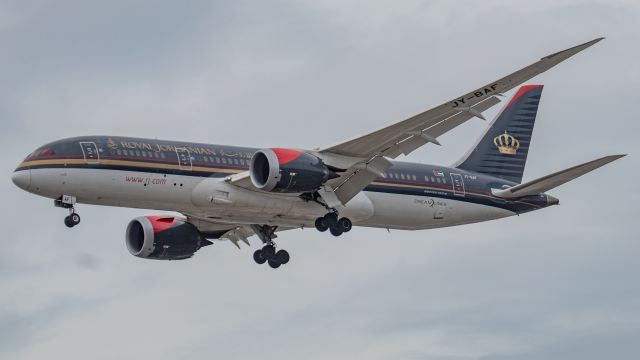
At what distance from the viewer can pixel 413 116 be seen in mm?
47562

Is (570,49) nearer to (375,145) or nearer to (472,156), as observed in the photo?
(375,145)

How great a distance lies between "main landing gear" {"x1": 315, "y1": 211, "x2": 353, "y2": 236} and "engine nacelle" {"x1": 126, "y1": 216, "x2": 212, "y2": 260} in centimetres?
708

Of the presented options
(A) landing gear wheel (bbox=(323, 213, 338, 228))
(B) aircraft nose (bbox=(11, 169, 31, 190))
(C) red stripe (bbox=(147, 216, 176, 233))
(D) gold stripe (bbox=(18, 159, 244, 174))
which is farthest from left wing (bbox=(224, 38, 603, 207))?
(B) aircraft nose (bbox=(11, 169, 31, 190))

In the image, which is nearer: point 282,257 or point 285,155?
point 285,155

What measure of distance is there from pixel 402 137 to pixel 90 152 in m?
11.6

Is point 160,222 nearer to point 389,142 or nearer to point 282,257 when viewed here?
point 282,257

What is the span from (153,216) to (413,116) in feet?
48.9

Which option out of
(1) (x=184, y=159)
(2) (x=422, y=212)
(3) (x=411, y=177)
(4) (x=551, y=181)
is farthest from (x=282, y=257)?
A: (4) (x=551, y=181)

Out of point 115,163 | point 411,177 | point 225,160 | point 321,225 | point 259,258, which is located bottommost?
point 321,225

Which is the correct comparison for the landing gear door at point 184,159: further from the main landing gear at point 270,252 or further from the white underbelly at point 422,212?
the white underbelly at point 422,212

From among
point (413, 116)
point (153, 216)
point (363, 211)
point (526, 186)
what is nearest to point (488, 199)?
point (526, 186)

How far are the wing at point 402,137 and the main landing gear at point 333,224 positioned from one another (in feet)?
2.36

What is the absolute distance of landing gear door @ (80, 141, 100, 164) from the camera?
1924 inches

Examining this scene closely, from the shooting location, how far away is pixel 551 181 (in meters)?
54.4
